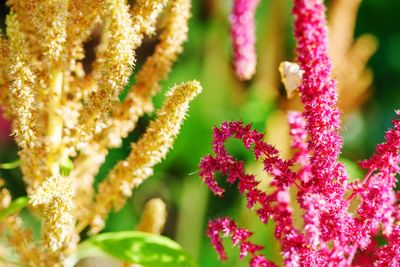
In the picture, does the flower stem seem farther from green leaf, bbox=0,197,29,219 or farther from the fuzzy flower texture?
the fuzzy flower texture

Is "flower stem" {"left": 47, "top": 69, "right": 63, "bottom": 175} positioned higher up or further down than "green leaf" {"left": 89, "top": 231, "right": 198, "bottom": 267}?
higher up

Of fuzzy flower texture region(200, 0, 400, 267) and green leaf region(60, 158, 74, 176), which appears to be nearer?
fuzzy flower texture region(200, 0, 400, 267)

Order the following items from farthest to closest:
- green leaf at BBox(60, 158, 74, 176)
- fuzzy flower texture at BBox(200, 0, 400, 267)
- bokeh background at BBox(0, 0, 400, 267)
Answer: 1. bokeh background at BBox(0, 0, 400, 267)
2. green leaf at BBox(60, 158, 74, 176)
3. fuzzy flower texture at BBox(200, 0, 400, 267)

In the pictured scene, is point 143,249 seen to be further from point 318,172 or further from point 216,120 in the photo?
point 216,120

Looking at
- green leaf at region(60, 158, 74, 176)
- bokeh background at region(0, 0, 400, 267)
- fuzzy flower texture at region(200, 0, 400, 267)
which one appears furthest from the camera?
bokeh background at region(0, 0, 400, 267)

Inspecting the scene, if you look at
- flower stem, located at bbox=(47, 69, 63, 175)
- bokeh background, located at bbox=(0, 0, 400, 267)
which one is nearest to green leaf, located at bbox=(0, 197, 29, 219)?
flower stem, located at bbox=(47, 69, 63, 175)

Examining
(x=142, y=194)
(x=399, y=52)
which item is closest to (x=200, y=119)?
(x=142, y=194)

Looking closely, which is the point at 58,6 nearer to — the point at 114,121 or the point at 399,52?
the point at 114,121
